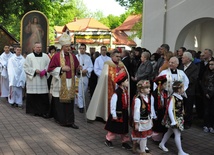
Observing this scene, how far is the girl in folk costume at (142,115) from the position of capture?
17.2 feet

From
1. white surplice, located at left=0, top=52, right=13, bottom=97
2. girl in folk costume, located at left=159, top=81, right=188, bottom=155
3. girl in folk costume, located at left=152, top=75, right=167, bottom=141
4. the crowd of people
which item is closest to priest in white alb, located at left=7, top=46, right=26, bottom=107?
the crowd of people

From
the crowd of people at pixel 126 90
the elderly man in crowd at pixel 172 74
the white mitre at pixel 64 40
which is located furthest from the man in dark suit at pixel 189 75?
the white mitre at pixel 64 40

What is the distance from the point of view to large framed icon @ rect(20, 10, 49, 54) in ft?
42.8

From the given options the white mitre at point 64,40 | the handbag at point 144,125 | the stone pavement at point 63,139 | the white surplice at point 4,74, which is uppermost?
the white mitre at point 64,40

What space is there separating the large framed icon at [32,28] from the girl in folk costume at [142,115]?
29.2 ft

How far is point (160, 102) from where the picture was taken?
235 inches

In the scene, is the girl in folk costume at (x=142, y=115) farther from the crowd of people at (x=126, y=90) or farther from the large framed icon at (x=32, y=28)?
the large framed icon at (x=32, y=28)

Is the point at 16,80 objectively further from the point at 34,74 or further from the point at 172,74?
the point at 172,74

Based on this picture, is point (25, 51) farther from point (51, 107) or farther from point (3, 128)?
point (3, 128)

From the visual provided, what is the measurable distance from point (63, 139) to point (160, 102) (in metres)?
2.09

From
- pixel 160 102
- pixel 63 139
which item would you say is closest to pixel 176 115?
pixel 160 102

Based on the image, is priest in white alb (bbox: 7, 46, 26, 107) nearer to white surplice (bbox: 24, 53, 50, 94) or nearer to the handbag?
white surplice (bbox: 24, 53, 50, 94)

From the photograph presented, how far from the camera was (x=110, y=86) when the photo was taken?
7301 mm

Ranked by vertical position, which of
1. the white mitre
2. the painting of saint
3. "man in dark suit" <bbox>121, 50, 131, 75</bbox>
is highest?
the painting of saint
